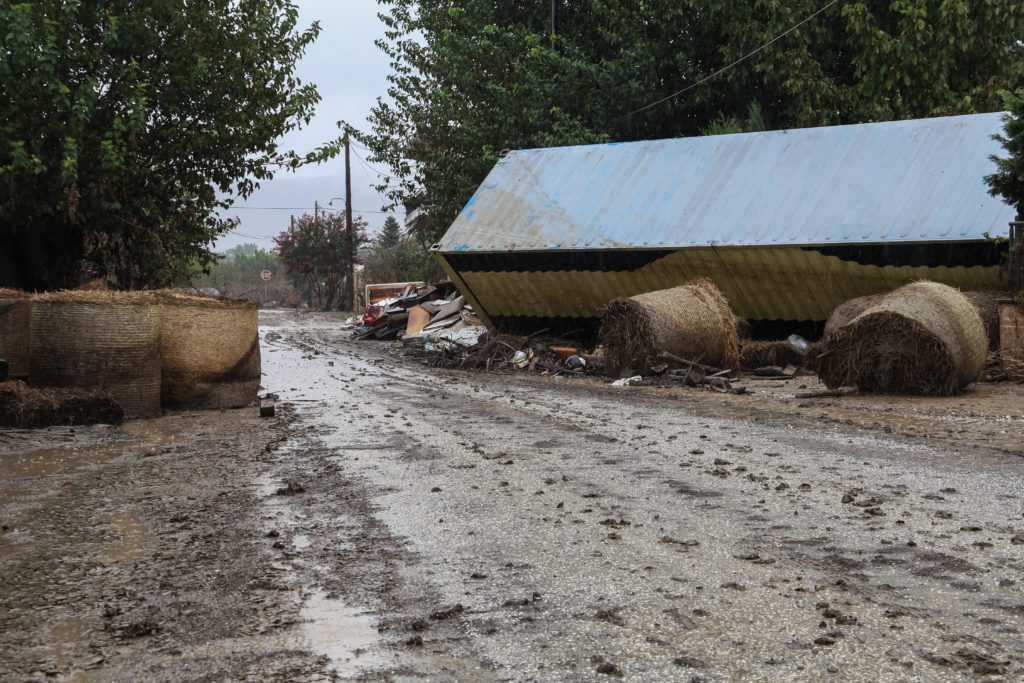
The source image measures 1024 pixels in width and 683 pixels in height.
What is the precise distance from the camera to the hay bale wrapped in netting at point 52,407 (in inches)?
408

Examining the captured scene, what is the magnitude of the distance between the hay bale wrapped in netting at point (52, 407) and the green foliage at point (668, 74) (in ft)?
61.3

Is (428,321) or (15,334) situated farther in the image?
(428,321)

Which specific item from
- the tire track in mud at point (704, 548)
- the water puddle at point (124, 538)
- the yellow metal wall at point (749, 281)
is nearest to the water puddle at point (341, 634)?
the tire track in mud at point (704, 548)

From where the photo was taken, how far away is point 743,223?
19.4 meters

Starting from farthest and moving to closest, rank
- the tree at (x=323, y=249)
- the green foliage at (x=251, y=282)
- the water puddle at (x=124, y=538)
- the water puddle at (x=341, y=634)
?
the green foliage at (x=251, y=282), the tree at (x=323, y=249), the water puddle at (x=124, y=538), the water puddle at (x=341, y=634)

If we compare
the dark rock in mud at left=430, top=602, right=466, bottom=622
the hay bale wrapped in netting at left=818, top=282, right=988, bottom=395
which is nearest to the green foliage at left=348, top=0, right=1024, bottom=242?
the hay bale wrapped in netting at left=818, top=282, right=988, bottom=395

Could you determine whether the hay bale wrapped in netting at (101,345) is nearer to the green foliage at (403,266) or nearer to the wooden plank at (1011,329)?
the wooden plank at (1011,329)

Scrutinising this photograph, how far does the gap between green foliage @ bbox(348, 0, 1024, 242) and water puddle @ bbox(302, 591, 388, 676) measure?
2345 cm

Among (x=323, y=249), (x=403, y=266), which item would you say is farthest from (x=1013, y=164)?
(x=323, y=249)

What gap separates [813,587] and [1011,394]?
10289 mm

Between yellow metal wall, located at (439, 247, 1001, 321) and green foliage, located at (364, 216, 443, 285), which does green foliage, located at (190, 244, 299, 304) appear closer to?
green foliage, located at (364, 216, 443, 285)

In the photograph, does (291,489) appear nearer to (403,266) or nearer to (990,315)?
(990,315)

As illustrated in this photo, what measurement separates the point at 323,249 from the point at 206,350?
168 ft

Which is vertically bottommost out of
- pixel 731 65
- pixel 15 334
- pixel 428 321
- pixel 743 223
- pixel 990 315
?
pixel 428 321
